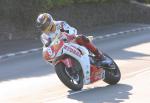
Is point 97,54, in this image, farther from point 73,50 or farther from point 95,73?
point 73,50

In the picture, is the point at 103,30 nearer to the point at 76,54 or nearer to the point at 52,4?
the point at 52,4

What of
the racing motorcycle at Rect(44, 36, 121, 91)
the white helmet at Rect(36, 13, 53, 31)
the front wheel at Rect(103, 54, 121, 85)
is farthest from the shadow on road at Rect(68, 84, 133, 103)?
the white helmet at Rect(36, 13, 53, 31)

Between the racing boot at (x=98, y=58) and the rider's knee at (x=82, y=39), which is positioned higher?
the rider's knee at (x=82, y=39)

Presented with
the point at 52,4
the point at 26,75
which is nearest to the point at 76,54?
the point at 26,75

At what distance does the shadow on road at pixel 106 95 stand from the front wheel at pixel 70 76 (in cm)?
21

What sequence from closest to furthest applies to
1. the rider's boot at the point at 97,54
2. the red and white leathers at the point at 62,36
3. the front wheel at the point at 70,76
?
the front wheel at the point at 70,76 < the red and white leathers at the point at 62,36 < the rider's boot at the point at 97,54

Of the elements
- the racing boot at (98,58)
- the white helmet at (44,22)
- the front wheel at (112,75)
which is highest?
the white helmet at (44,22)

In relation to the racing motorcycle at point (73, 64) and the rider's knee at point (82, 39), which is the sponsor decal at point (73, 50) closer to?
the racing motorcycle at point (73, 64)

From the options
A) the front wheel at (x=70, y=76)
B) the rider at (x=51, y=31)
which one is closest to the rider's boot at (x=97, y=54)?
the rider at (x=51, y=31)

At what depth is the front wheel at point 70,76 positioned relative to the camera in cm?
1148

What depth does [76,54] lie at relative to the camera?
38.8 ft

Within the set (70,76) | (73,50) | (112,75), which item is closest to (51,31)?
(73,50)

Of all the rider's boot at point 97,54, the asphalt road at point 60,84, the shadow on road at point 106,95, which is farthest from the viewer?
the rider's boot at point 97,54

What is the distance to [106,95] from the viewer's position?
11234mm
